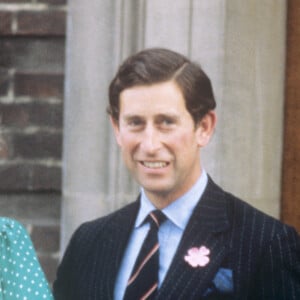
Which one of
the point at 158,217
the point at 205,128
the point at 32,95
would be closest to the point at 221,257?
the point at 158,217

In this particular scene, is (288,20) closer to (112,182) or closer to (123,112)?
(112,182)

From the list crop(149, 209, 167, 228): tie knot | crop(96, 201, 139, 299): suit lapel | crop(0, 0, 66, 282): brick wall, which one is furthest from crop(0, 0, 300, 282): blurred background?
crop(149, 209, 167, 228): tie knot

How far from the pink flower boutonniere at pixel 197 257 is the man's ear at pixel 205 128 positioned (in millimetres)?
244

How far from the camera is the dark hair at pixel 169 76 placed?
2.22m

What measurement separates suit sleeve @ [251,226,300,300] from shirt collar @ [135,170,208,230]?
8.1 inches

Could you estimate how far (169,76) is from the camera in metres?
2.22

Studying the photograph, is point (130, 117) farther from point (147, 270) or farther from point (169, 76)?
point (147, 270)

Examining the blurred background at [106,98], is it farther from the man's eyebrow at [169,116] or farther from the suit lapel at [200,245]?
the man's eyebrow at [169,116]

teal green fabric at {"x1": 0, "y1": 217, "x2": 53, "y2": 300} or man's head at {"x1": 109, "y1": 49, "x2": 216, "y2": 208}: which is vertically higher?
man's head at {"x1": 109, "y1": 49, "x2": 216, "y2": 208}

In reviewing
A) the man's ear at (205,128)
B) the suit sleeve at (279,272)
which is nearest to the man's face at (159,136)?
the man's ear at (205,128)

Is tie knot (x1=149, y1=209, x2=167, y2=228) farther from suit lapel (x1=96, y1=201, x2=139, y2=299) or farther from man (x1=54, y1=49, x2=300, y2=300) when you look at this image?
suit lapel (x1=96, y1=201, x2=139, y2=299)

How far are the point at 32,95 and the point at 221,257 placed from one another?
1353 mm

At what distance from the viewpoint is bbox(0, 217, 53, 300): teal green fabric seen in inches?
88.9

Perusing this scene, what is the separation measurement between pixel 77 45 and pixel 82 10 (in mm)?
118
